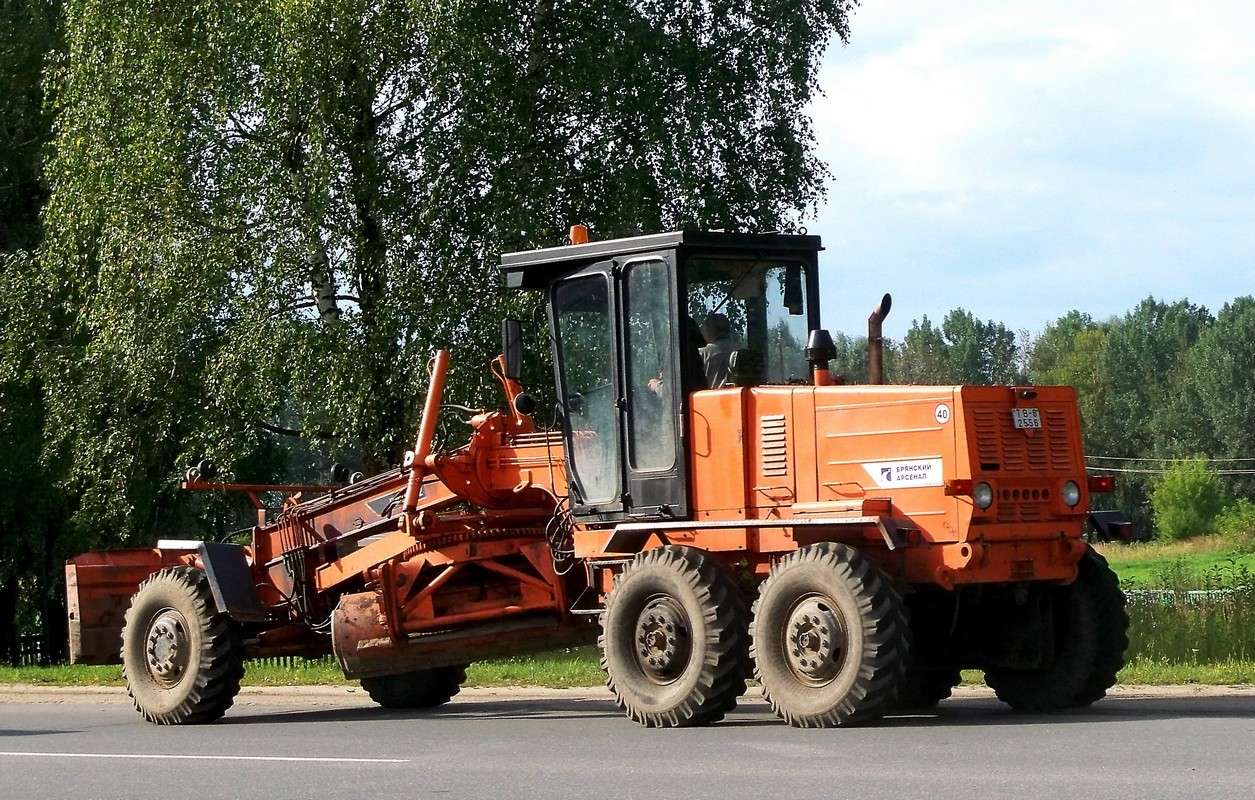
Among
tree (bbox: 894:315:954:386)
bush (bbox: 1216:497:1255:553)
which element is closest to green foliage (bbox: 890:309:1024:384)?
tree (bbox: 894:315:954:386)

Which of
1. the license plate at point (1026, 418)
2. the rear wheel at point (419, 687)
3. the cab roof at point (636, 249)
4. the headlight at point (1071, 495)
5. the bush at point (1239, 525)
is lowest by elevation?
the bush at point (1239, 525)

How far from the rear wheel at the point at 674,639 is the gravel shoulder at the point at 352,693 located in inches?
140

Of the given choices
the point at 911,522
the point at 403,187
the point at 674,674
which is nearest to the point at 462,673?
the point at 674,674

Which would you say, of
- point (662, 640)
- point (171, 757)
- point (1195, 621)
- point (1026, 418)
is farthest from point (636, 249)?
point (1195, 621)

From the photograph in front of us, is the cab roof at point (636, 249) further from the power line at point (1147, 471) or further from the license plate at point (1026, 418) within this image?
the power line at point (1147, 471)

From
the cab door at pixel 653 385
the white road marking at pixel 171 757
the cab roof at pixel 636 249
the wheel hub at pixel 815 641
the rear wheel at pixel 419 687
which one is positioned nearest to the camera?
the white road marking at pixel 171 757

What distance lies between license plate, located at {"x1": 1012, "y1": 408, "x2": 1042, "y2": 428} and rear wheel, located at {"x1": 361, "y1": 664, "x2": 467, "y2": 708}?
252 inches

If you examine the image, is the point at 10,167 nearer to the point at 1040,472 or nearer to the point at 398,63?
the point at 398,63

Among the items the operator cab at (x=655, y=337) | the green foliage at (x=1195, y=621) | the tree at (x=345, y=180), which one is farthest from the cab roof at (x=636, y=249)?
the tree at (x=345, y=180)

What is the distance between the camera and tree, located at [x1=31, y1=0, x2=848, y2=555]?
2638 centimetres

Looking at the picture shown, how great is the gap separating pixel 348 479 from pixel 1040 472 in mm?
7206

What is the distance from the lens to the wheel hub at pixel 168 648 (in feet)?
51.6

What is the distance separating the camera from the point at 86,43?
29266 millimetres

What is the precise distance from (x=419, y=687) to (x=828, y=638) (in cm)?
587
